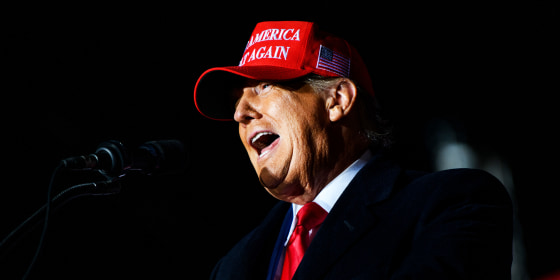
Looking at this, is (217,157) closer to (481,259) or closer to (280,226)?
(280,226)

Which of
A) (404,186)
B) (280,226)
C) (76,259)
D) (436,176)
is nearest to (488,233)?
(436,176)

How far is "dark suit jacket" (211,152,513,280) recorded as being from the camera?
1299mm

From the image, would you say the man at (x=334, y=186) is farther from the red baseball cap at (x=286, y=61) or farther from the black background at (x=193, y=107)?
the black background at (x=193, y=107)

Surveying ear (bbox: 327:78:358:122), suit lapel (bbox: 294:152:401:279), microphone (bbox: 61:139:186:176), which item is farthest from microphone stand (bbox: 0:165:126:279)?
ear (bbox: 327:78:358:122)

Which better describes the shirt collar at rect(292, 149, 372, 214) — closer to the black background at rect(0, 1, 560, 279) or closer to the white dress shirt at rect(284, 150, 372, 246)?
the white dress shirt at rect(284, 150, 372, 246)

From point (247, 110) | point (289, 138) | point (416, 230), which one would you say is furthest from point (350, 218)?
point (247, 110)

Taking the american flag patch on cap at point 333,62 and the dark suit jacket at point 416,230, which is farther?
the american flag patch on cap at point 333,62

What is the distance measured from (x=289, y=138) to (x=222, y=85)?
49 cm

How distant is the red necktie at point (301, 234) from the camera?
1.71 m

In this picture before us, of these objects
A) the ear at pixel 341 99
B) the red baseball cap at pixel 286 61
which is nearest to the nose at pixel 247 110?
the red baseball cap at pixel 286 61

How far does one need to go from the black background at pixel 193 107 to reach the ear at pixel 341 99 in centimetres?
92

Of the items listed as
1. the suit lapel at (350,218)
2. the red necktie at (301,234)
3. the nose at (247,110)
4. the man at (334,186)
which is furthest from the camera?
the nose at (247,110)

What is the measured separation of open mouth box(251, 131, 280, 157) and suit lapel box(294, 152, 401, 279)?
370mm

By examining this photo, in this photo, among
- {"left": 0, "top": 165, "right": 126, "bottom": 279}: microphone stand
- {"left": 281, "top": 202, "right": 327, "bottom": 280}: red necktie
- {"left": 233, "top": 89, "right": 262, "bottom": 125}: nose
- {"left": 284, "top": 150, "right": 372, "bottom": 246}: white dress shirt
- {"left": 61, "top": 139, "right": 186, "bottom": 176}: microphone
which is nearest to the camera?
{"left": 0, "top": 165, "right": 126, "bottom": 279}: microphone stand
